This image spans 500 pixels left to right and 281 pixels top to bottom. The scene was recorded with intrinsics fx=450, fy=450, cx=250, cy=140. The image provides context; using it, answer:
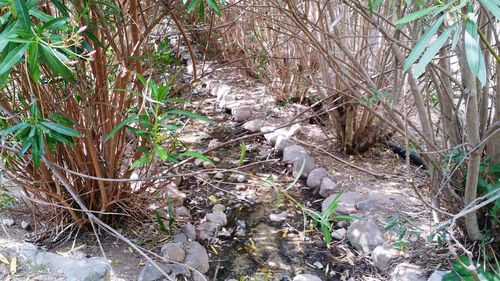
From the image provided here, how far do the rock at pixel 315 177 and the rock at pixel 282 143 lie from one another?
41 cm

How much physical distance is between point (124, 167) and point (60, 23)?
1.18 metres

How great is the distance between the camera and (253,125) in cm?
360

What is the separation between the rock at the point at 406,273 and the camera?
6.16 ft

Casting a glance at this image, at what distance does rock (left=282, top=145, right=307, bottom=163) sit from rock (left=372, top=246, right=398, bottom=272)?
3.43 ft

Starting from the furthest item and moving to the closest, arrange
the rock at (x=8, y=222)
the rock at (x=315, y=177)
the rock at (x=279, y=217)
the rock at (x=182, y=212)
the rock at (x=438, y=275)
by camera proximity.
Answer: the rock at (x=315, y=177), the rock at (x=279, y=217), the rock at (x=182, y=212), the rock at (x=8, y=222), the rock at (x=438, y=275)

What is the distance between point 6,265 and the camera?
1667mm

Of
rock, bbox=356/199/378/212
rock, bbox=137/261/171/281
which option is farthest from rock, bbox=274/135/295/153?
rock, bbox=137/261/171/281

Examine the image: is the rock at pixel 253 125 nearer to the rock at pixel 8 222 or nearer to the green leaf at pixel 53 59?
the rock at pixel 8 222

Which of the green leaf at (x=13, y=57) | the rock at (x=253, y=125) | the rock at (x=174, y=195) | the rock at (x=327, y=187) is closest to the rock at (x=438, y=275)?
the rock at (x=327, y=187)

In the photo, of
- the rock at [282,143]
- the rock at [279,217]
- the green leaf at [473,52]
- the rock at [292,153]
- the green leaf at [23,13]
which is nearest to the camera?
the green leaf at [473,52]

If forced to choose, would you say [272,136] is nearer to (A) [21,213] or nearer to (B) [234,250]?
(B) [234,250]

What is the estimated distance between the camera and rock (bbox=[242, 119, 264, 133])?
140 inches

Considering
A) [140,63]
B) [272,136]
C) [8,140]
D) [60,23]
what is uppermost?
[60,23]

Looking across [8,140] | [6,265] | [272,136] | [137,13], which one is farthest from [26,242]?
[272,136]
